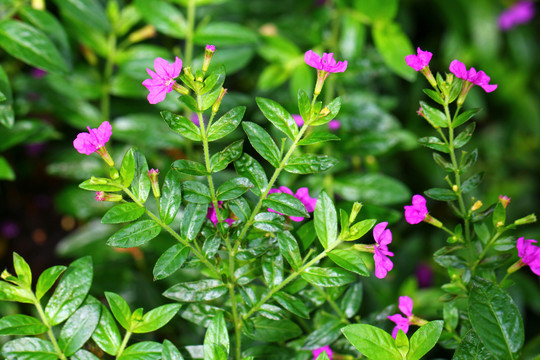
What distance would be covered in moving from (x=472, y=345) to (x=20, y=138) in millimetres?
1048

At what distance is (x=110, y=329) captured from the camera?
2.61 ft

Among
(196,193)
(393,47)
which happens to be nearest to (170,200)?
(196,193)

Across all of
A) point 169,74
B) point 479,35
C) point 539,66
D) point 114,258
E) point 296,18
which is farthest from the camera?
point 539,66

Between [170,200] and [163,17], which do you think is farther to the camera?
[163,17]

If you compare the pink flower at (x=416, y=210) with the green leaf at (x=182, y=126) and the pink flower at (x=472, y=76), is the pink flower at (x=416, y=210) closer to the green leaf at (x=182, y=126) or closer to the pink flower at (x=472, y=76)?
the pink flower at (x=472, y=76)

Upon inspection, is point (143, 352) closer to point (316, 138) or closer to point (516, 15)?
point (316, 138)

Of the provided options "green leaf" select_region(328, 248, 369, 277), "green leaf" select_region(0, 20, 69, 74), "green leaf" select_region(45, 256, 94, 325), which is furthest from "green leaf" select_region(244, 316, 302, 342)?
"green leaf" select_region(0, 20, 69, 74)

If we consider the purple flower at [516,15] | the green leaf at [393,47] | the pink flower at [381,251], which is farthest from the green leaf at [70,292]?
the purple flower at [516,15]

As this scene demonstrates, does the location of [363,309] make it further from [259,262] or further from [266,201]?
[266,201]

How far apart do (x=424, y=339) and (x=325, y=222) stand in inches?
8.1

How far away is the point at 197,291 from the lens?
31.0 inches

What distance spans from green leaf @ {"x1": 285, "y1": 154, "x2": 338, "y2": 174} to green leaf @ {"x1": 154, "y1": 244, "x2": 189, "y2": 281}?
0.19 meters

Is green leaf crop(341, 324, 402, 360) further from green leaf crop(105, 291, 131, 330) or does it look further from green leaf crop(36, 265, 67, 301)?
green leaf crop(36, 265, 67, 301)

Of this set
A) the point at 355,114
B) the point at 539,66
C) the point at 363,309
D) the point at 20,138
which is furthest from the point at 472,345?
the point at 539,66
